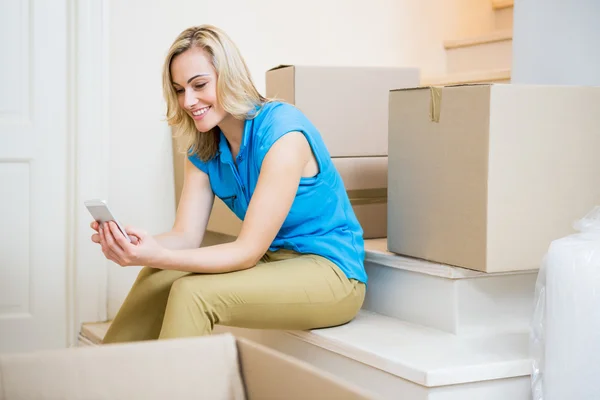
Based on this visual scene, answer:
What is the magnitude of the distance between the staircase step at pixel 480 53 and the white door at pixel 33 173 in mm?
1407

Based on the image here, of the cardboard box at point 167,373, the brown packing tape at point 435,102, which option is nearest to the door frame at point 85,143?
the brown packing tape at point 435,102

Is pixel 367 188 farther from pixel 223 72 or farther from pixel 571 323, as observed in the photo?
pixel 571 323

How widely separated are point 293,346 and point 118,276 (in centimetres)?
93

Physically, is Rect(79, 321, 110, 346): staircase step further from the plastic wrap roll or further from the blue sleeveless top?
the plastic wrap roll

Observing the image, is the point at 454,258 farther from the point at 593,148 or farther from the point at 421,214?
the point at 593,148

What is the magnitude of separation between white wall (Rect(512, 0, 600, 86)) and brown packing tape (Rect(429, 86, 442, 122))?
41 centimetres

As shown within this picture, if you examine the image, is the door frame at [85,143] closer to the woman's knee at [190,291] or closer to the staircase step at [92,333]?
the staircase step at [92,333]

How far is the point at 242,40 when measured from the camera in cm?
267

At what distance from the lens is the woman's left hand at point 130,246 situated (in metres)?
1.58

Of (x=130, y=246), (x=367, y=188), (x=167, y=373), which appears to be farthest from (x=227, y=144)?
(x=167, y=373)

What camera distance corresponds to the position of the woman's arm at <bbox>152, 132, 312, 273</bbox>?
162 centimetres

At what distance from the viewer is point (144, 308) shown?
176 centimetres

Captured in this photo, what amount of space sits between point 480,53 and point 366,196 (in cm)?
103

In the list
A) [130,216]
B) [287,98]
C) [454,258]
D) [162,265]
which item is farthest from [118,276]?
[454,258]
